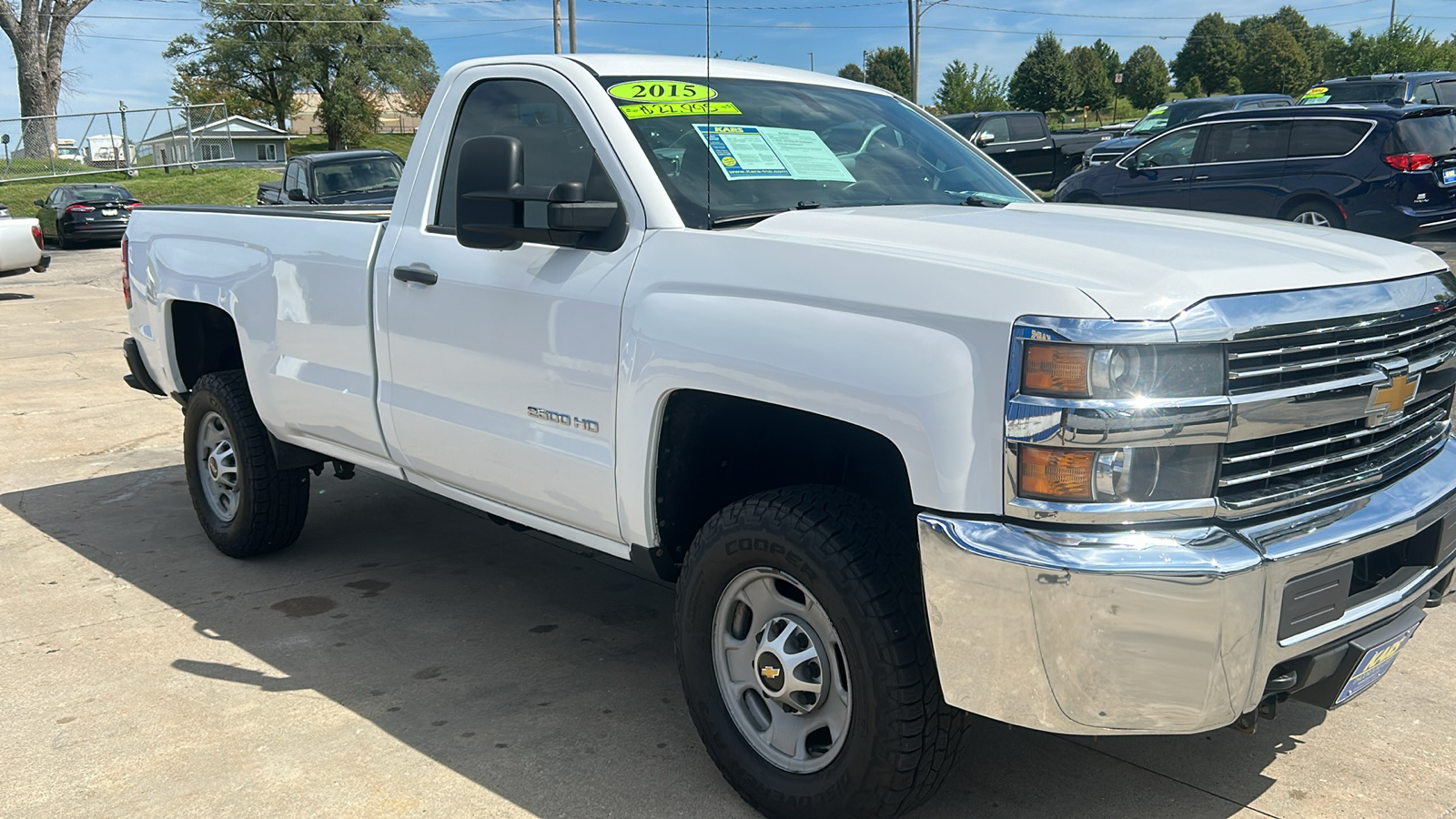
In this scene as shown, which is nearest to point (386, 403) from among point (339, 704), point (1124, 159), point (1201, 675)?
point (339, 704)

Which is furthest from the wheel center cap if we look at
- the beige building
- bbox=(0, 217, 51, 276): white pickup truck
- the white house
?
the beige building

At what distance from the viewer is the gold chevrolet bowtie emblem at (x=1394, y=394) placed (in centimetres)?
281

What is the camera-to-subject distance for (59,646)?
14.6 ft

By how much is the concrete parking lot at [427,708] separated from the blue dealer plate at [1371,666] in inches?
15.7

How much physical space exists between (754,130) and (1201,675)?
81.5 inches

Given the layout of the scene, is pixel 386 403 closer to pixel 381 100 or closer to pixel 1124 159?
pixel 1124 159

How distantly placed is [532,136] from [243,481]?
2.22m

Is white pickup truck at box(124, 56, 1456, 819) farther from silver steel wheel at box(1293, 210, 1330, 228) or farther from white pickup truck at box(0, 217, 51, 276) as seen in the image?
white pickup truck at box(0, 217, 51, 276)

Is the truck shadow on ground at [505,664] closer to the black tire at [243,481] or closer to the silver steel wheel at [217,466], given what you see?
the black tire at [243,481]

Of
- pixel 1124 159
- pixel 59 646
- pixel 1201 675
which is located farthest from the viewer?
pixel 1124 159

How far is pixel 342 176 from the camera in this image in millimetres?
16188

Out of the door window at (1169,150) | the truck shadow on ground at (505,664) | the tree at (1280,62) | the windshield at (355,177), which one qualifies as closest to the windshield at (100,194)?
the windshield at (355,177)

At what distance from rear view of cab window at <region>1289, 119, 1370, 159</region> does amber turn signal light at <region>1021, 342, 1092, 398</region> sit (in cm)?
1149

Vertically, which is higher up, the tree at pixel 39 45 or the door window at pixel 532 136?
the tree at pixel 39 45
